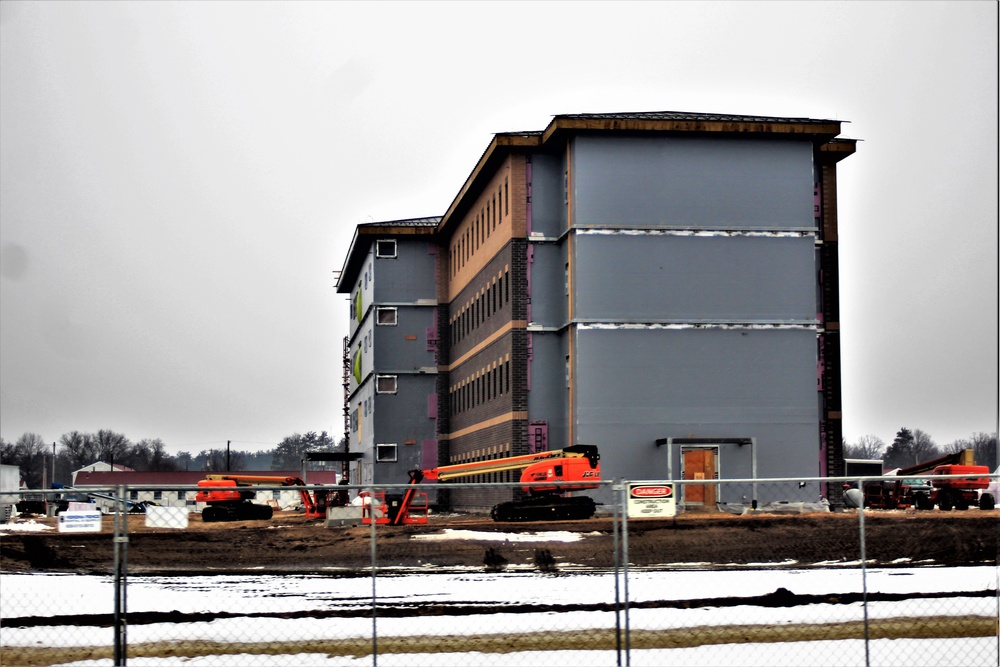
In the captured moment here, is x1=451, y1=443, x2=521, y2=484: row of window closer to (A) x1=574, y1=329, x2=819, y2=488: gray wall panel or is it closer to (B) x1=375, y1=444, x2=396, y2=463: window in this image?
(A) x1=574, y1=329, x2=819, y2=488: gray wall panel

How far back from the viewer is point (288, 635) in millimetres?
17703

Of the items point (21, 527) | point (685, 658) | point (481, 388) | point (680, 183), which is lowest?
point (21, 527)

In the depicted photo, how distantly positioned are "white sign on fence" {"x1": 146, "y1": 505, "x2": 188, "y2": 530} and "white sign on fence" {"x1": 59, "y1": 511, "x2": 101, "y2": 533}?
59 cm

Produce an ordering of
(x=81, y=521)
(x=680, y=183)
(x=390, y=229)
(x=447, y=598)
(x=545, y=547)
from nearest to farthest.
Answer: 1. (x=81, y=521)
2. (x=447, y=598)
3. (x=545, y=547)
4. (x=680, y=183)
5. (x=390, y=229)

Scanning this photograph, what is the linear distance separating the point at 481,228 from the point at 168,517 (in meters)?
49.4

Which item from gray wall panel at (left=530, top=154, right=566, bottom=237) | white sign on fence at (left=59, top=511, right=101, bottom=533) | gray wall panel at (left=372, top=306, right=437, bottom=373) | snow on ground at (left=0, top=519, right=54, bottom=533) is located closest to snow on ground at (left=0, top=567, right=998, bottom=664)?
white sign on fence at (left=59, top=511, right=101, bottom=533)

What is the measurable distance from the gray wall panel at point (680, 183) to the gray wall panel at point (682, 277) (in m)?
0.76

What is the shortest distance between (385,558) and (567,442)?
2122cm

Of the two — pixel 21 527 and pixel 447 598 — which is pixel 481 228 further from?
pixel 447 598

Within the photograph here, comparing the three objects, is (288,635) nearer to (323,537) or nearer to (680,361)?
(323,537)

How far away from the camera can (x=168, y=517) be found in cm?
1445

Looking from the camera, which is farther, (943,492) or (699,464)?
(699,464)

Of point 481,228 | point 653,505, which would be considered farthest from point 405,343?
point 653,505

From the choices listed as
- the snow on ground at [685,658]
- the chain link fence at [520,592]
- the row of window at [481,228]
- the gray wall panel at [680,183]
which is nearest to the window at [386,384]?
the row of window at [481,228]
